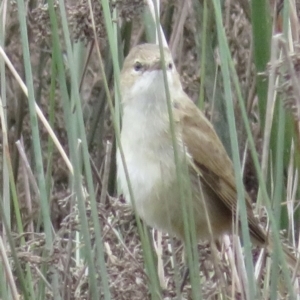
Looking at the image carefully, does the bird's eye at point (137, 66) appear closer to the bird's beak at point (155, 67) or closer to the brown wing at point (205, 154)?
the bird's beak at point (155, 67)

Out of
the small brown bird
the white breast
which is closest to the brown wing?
the small brown bird

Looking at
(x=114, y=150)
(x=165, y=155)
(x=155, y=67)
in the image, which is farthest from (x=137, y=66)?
(x=114, y=150)

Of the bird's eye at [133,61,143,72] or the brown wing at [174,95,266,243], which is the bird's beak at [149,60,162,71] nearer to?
the bird's eye at [133,61,143,72]

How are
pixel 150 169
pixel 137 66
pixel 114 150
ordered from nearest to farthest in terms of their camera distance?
pixel 150 169, pixel 137 66, pixel 114 150

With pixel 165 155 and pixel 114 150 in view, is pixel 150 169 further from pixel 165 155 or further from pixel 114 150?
pixel 114 150

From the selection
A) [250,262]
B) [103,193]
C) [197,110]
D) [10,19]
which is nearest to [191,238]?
[250,262]

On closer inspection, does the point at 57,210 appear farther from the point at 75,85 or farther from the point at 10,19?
the point at 75,85

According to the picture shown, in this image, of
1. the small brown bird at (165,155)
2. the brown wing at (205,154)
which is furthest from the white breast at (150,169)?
the brown wing at (205,154)
